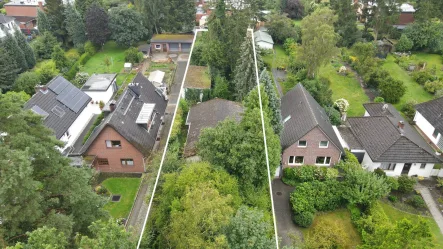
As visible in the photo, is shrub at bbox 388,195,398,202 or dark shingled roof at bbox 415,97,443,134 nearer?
shrub at bbox 388,195,398,202

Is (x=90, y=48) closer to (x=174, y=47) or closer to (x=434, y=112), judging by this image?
(x=174, y=47)

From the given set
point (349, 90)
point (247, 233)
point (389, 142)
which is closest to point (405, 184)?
point (389, 142)

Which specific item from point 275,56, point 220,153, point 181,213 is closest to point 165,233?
point 181,213

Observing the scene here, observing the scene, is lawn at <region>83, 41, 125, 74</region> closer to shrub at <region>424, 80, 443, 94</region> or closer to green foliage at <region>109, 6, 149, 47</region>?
green foliage at <region>109, 6, 149, 47</region>

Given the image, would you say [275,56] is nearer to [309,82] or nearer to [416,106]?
[309,82]

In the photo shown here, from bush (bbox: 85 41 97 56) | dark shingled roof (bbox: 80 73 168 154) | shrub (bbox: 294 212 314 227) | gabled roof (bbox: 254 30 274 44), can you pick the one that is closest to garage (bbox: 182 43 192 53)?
gabled roof (bbox: 254 30 274 44)
